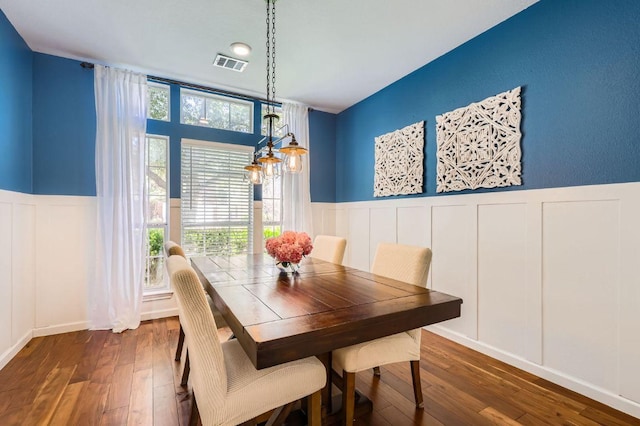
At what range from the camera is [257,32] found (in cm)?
258

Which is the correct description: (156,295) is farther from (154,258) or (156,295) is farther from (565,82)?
(565,82)

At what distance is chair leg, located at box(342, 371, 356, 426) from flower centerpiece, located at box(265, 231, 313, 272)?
80cm

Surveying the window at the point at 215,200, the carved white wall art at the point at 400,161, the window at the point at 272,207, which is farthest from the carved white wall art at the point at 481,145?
the window at the point at 215,200

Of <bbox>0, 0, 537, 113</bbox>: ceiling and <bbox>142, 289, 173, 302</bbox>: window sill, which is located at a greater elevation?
<bbox>0, 0, 537, 113</bbox>: ceiling

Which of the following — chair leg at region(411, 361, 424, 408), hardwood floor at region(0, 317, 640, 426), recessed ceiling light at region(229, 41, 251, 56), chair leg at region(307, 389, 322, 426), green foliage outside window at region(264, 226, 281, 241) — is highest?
recessed ceiling light at region(229, 41, 251, 56)

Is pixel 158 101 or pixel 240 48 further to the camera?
pixel 158 101

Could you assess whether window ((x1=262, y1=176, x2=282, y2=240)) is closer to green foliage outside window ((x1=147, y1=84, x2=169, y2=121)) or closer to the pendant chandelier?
green foliage outside window ((x1=147, y1=84, x2=169, y2=121))

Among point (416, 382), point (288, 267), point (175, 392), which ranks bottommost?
point (175, 392)

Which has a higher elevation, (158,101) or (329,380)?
(158,101)

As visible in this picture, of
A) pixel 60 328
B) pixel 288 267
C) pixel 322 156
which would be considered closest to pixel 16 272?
pixel 60 328

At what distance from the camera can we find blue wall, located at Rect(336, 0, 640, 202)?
1.84 metres

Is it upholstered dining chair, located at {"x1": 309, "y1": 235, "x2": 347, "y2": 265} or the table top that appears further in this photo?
upholstered dining chair, located at {"x1": 309, "y1": 235, "x2": 347, "y2": 265}

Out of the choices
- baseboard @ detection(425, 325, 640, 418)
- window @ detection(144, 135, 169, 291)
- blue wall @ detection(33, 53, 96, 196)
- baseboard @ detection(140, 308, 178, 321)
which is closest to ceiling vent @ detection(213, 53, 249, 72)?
Result: window @ detection(144, 135, 169, 291)

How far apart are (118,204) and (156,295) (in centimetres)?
110
